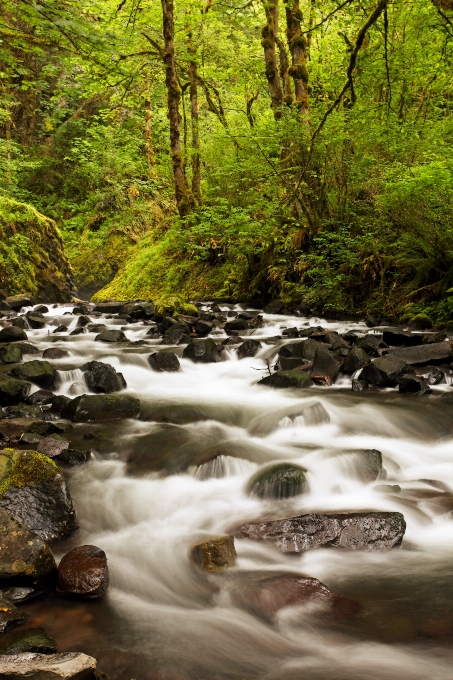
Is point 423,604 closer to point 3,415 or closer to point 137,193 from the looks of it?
point 3,415

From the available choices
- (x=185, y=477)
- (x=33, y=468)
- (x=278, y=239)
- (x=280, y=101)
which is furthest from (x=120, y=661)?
(x=280, y=101)

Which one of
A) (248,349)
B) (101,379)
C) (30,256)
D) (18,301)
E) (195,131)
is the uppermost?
(195,131)

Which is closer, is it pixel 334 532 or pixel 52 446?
pixel 334 532

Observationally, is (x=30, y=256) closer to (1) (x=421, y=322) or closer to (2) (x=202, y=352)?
(2) (x=202, y=352)

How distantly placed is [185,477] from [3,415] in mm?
2204

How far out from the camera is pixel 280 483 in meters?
3.89

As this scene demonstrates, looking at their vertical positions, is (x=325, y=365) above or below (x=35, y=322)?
below

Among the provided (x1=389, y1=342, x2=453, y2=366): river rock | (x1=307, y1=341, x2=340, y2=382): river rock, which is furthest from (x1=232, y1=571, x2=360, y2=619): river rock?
(x1=389, y1=342, x2=453, y2=366): river rock

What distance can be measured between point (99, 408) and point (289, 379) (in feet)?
8.15

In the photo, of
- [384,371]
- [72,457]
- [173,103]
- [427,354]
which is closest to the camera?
[72,457]

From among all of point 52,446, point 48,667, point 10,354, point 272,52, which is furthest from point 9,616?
point 272,52

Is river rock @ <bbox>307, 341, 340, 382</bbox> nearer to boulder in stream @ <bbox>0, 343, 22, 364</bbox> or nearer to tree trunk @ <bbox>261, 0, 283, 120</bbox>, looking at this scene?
boulder in stream @ <bbox>0, 343, 22, 364</bbox>

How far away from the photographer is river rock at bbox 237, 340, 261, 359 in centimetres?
827

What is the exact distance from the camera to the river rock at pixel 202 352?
26.0ft
